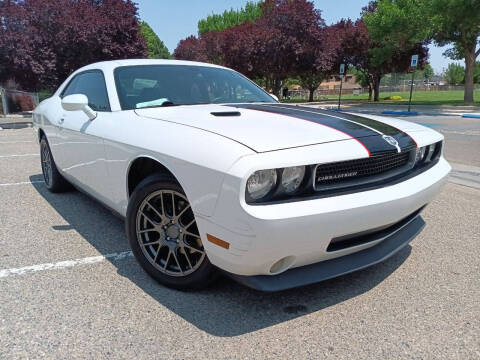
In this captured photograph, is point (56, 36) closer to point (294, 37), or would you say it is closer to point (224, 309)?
point (224, 309)

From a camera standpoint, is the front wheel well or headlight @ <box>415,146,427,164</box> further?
headlight @ <box>415,146,427,164</box>

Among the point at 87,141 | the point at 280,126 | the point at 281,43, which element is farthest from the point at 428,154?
the point at 281,43

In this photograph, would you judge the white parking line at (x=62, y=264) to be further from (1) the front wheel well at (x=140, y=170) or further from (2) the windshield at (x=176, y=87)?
(2) the windshield at (x=176, y=87)

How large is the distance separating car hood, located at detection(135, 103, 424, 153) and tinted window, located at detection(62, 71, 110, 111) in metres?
0.52

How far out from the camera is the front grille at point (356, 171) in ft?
6.54

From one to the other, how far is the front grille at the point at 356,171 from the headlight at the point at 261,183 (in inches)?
9.5

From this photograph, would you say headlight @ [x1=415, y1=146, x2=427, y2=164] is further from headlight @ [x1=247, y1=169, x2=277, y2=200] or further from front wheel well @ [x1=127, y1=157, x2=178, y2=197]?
front wheel well @ [x1=127, y1=157, x2=178, y2=197]

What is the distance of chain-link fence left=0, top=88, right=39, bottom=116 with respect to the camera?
1722cm

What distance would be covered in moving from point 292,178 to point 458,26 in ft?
69.7

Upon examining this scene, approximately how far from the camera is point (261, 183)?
1845 millimetres

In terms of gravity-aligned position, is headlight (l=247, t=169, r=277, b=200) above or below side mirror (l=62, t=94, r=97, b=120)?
below

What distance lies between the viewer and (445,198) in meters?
4.42

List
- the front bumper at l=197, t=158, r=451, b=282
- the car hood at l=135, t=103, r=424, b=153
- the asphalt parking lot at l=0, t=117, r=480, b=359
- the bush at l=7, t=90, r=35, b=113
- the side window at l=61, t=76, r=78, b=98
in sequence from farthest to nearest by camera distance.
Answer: the bush at l=7, t=90, r=35, b=113 → the side window at l=61, t=76, r=78, b=98 → the car hood at l=135, t=103, r=424, b=153 → the asphalt parking lot at l=0, t=117, r=480, b=359 → the front bumper at l=197, t=158, r=451, b=282

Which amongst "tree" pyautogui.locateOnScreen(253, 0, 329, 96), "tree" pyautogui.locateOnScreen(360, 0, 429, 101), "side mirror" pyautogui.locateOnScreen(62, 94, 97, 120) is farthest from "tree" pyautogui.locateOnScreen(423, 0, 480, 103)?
"side mirror" pyautogui.locateOnScreen(62, 94, 97, 120)
